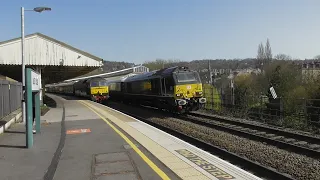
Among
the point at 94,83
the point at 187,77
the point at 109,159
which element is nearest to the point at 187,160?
the point at 109,159

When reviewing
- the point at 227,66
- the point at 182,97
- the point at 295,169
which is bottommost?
the point at 295,169

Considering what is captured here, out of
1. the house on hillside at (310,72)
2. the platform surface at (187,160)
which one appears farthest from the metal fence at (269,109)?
the platform surface at (187,160)

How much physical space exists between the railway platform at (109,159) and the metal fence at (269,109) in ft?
26.8

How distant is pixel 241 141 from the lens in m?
12.4

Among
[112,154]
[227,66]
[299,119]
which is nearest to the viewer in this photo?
[112,154]

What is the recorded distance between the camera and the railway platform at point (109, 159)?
6.73m

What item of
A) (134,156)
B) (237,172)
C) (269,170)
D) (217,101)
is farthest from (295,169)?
(217,101)

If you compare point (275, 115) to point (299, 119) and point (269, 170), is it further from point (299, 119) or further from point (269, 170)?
point (269, 170)

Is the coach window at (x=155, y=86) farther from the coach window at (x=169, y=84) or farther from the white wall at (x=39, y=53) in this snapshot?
the white wall at (x=39, y=53)

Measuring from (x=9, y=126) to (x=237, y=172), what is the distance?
10.8 meters

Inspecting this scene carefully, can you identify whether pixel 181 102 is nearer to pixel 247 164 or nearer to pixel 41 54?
pixel 247 164

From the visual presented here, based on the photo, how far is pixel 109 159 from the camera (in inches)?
319

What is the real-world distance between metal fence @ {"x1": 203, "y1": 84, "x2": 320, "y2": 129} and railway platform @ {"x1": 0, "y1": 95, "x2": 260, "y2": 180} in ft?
26.8

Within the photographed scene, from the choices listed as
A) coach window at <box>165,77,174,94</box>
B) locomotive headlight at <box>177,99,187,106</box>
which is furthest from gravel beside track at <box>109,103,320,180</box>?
coach window at <box>165,77,174,94</box>
